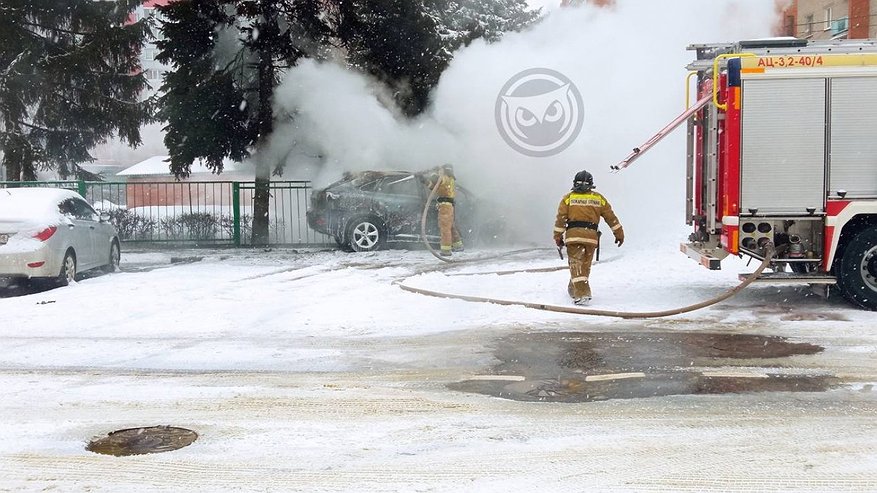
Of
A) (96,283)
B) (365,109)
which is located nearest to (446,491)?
(96,283)

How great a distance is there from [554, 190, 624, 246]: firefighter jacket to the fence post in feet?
35.1

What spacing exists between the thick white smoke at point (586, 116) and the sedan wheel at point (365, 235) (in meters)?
1.78

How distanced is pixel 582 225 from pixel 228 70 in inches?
449

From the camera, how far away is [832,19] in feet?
89.9

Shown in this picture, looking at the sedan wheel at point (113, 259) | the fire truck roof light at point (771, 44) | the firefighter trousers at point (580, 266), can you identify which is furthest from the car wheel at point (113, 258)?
the fire truck roof light at point (771, 44)

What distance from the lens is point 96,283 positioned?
485 inches

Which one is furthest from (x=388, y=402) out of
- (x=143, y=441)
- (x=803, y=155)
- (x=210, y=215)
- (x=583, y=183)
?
(x=210, y=215)

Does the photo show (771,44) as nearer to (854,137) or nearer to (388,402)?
(854,137)

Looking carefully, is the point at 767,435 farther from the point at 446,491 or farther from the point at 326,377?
the point at 326,377

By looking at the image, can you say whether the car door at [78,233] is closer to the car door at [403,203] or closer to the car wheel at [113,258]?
the car wheel at [113,258]

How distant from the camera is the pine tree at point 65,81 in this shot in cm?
2030

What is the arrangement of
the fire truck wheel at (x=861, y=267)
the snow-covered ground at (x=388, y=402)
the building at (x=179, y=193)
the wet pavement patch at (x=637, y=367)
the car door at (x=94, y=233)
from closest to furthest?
1. the snow-covered ground at (x=388, y=402)
2. the wet pavement patch at (x=637, y=367)
3. the fire truck wheel at (x=861, y=267)
4. the car door at (x=94, y=233)
5. the building at (x=179, y=193)
